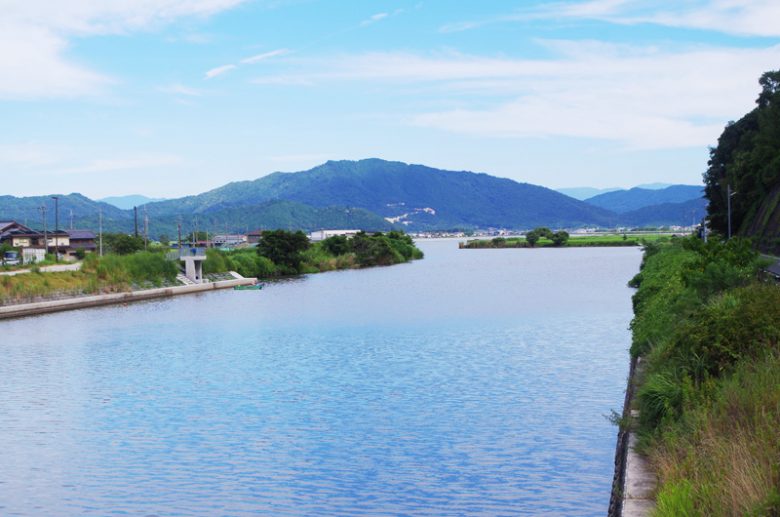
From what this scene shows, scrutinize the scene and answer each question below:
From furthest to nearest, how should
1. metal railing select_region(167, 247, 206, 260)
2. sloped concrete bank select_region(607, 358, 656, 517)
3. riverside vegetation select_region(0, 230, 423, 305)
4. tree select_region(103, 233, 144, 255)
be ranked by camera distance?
tree select_region(103, 233, 144, 255)
metal railing select_region(167, 247, 206, 260)
riverside vegetation select_region(0, 230, 423, 305)
sloped concrete bank select_region(607, 358, 656, 517)

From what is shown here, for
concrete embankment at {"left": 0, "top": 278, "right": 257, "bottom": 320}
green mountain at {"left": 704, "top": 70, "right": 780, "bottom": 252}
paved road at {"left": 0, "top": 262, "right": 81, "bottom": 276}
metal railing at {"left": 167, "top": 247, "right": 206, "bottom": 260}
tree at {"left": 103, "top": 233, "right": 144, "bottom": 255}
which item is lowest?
concrete embankment at {"left": 0, "top": 278, "right": 257, "bottom": 320}

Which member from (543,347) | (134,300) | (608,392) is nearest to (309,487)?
(608,392)

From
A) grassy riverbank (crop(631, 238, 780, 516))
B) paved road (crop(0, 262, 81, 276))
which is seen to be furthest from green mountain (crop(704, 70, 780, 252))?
paved road (crop(0, 262, 81, 276))

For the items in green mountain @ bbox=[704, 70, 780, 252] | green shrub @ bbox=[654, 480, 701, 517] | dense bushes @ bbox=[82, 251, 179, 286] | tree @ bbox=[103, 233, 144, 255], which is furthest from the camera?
tree @ bbox=[103, 233, 144, 255]

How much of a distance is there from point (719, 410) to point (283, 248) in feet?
285

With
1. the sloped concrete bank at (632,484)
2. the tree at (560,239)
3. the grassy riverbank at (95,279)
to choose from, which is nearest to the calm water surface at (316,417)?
the sloped concrete bank at (632,484)

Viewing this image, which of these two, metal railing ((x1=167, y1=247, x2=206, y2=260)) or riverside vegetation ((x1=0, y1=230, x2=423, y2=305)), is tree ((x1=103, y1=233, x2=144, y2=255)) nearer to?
riverside vegetation ((x1=0, y1=230, x2=423, y2=305))

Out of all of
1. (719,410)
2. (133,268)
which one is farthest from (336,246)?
(719,410)

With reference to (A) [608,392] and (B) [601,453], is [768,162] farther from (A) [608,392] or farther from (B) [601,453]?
(B) [601,453]

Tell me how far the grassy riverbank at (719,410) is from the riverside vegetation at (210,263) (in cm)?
4911

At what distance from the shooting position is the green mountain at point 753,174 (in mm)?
61031

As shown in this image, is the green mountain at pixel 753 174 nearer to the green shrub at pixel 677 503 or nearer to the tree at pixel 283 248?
the tree at pixel 283 248

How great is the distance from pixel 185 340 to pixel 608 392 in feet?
70.9

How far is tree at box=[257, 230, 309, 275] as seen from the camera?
96.1 m
